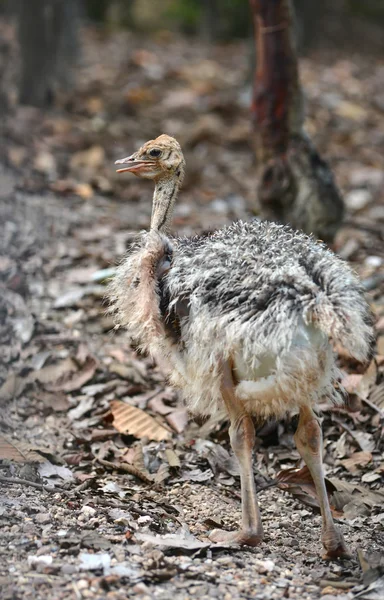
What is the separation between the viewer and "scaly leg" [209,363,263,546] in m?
3.91

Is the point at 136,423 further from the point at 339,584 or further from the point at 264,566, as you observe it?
the point at 339,584

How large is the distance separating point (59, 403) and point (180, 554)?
1938mm

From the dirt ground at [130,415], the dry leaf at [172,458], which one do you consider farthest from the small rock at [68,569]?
the dry leaf at [172,458]

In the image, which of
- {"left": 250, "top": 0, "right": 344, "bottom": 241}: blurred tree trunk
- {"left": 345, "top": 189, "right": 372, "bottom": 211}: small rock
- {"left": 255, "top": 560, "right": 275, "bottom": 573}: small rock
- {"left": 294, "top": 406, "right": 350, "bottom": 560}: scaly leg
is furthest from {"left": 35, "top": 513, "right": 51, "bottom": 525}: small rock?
{"left": 345, "top": 189, "right": 372, "bottom": 211}: small rock

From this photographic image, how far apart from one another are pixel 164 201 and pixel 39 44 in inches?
253

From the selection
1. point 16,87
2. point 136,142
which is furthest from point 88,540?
point 16,87

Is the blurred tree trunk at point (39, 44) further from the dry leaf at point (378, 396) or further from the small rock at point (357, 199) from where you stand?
the dry leaf at point (378, 396)

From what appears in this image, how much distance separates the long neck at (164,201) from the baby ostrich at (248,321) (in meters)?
0.23

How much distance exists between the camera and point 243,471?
13.1 ft

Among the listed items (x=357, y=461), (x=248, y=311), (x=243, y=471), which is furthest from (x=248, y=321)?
(x=357, y=461)

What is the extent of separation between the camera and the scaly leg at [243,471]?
3.91m

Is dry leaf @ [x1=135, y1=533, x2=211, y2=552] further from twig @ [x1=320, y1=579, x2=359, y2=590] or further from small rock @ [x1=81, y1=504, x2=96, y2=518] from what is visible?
twig @ [x1=320, y1=579, x2=359, y2=590]

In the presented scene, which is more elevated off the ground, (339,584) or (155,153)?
(155,153)

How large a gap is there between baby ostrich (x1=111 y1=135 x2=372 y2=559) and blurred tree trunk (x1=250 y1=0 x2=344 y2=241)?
2.21m
